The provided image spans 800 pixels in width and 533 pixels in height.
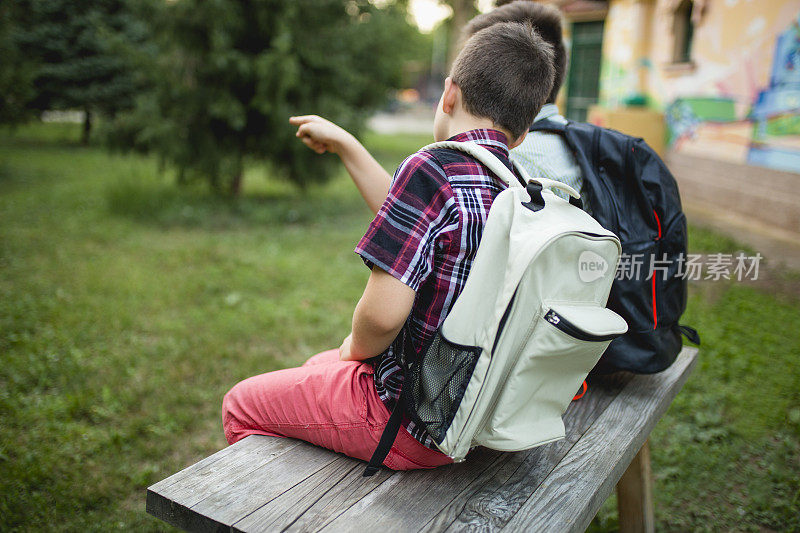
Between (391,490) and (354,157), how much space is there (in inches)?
43.8

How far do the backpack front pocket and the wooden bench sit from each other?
0.59 feet

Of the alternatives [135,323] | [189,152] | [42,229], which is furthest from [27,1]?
[135,323]

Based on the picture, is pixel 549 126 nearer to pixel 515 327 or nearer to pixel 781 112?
pixel 515 327

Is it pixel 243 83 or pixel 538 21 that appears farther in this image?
pixel 243 83

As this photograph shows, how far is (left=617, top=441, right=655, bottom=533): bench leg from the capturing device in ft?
7.95

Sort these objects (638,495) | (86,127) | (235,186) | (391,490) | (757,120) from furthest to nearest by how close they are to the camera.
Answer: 1. (86,127)
2. (235,186)
3. (757,120)
4. (638,495)
5. (391,490)

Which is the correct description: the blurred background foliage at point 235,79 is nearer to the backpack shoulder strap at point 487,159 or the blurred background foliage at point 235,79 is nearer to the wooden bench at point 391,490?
the backpack shoulder strap at point 487,159

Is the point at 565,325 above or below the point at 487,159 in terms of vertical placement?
below

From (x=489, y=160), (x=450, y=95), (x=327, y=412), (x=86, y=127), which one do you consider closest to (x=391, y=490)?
(x=327, y=412)

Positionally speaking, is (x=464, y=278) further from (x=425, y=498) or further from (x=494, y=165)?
(x=425, y=498)

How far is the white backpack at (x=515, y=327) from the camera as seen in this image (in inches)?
52.9

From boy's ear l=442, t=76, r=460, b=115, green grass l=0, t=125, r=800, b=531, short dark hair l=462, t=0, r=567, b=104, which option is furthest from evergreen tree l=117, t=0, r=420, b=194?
boy's ear l=442, t=76, r=460, b=115

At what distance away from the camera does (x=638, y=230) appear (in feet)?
6.82

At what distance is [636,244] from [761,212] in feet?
20.3
